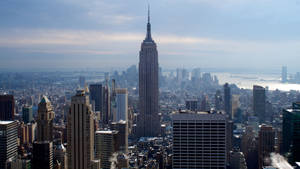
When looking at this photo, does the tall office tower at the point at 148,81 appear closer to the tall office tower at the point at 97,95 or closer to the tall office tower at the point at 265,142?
the tall office tower at the point at 97,95

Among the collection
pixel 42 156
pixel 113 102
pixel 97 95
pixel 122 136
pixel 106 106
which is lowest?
pixel 122 136

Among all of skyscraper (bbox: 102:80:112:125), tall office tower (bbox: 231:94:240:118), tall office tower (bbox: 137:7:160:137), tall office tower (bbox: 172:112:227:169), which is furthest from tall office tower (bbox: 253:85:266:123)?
tall office tower (bbox: 172:112:227:169)

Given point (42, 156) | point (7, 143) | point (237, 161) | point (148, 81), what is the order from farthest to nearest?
point (148, 81) → point (237, 161) → point (7, 143) → point (42, 156)

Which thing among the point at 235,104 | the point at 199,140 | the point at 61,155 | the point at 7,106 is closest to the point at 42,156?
the point at 61,155

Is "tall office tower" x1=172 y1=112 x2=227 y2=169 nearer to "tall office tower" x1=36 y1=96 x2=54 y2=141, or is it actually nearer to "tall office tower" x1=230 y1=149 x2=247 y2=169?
"tall office tower" x1=230 y1=149 x2=247 y2=169

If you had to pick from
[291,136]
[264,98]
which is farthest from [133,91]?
[291,136]

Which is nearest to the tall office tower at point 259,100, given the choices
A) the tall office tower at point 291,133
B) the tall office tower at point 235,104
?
the tall office tower at point 235,104

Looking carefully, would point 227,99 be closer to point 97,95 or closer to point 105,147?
point 97,95

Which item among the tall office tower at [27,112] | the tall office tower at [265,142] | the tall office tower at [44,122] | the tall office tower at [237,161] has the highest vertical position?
the tall office tower at [44,122]
